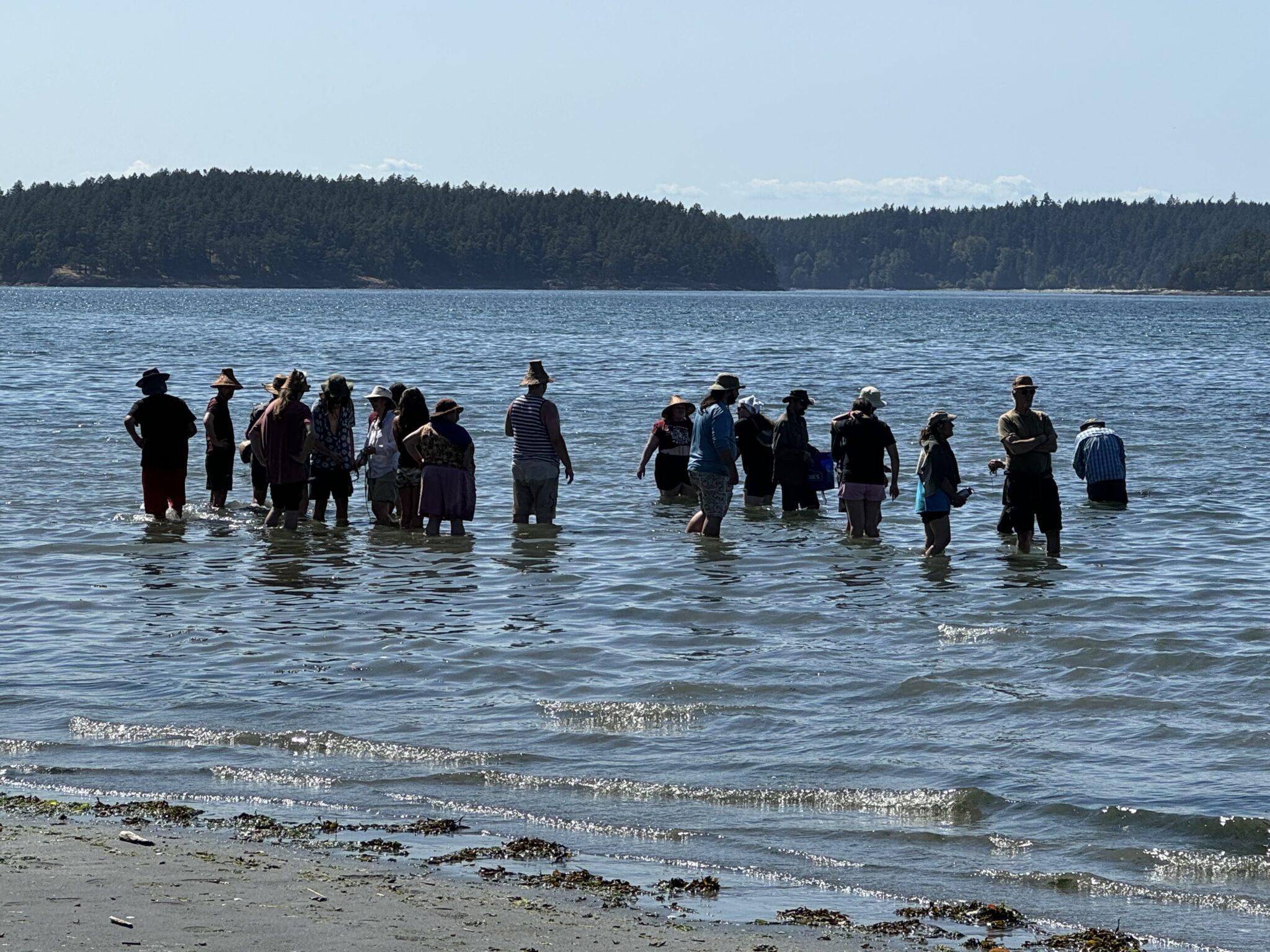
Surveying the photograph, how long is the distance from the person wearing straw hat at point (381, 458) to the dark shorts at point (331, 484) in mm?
175

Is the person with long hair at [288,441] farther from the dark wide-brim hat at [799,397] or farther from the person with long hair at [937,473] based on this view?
the person with long hair at [937,473]

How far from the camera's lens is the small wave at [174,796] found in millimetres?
7543

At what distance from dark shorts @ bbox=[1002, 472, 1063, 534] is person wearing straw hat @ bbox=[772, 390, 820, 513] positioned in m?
3.02

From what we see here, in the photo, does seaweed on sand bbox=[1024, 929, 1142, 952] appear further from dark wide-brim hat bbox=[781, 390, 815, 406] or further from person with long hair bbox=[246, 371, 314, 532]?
dark wide-brim hat bbox=[781, 390, 815, 406]

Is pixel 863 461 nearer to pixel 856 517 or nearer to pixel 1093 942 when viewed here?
pixel 856 517

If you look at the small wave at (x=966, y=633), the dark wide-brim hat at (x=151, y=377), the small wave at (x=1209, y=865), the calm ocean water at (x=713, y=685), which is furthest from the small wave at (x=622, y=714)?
the dark wide-brim hat at (x=151, y=377)

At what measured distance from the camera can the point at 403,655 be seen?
10719 millimetres

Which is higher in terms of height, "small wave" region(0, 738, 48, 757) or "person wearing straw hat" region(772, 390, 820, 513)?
"person wearing straw hat" region(772, 390, 820, 513)

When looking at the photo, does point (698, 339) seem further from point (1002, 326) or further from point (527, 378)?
point (527, 378)

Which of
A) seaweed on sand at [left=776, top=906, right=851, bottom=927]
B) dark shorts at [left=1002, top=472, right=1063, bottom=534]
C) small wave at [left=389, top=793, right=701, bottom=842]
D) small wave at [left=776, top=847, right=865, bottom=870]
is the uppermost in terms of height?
dark shorts at [left=1002, top=472, right=1063, bottom=534]

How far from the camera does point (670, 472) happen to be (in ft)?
61.6

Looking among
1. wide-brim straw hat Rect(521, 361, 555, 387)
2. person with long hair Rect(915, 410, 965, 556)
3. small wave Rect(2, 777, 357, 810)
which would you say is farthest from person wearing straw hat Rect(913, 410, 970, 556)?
small wave Rect(2, 777, 357, 810)

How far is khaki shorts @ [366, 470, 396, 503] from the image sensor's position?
1593 cm

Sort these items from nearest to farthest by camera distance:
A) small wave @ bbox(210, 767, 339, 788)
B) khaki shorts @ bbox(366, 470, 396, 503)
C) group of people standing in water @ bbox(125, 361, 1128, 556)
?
small wave @ bbox(210, 767, 339, 788)
group of people standing in water @ bbox(125, 361, 1128, 556)
khaki shorts @ bbox(366, 470, 396, 503)
